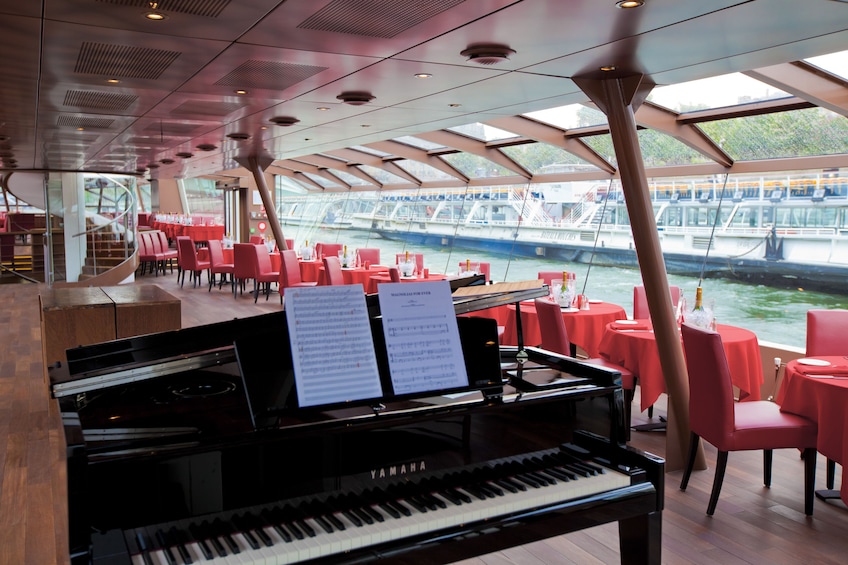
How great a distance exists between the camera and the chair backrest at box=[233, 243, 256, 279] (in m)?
12.4

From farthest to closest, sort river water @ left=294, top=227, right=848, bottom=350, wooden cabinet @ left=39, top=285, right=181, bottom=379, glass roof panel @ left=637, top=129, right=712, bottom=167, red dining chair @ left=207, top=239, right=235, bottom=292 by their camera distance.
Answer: red dining chair @ left=207, top=239, right=235, bottom=292, glass roof panel @ left=637, top=129, right=712, bottom=167, river water @ left=294, top=227, right=848, bottom=350, wooden cabinet @ left=39, top=285, right=181, bottom=379

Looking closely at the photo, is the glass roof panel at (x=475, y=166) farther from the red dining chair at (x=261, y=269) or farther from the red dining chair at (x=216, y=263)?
the red dining chair at (x=216, y=263)

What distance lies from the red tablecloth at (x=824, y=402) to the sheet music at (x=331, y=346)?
8.86ft

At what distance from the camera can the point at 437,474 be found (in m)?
2.21

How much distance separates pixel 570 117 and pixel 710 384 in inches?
199

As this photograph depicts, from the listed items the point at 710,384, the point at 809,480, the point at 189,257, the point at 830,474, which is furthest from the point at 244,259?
the point at 809,480

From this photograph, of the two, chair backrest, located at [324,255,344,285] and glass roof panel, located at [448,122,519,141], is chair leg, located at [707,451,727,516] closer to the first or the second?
glass roof panel, located at [448,122,519,141]

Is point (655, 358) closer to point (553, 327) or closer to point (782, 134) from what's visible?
point (553, 327)

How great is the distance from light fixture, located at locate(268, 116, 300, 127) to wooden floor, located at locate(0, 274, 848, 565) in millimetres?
3700

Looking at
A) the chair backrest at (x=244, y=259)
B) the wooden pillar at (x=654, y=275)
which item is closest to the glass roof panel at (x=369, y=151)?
the chair backrest at (x=244, y=259)

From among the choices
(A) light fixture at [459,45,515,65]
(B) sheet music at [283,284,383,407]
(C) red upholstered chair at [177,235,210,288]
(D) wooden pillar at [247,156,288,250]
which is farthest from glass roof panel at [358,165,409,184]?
(B) sheet music at [283,284,383,407]

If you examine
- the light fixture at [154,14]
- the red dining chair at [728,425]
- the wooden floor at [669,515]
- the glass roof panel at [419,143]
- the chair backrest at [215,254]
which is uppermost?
the glass roof panel at [419,143]

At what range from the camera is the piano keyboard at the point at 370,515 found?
1.83 metres

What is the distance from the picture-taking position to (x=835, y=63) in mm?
5285
